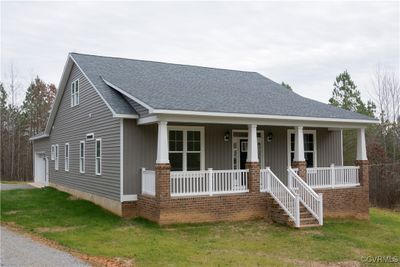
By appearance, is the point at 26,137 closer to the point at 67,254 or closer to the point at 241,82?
the point at 241,82

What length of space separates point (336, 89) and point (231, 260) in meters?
31.5

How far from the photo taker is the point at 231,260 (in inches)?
370

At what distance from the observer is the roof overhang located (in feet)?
43.0

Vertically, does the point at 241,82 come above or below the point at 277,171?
above

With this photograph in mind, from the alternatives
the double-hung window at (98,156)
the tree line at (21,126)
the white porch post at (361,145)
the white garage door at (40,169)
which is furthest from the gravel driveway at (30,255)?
the tree line at (21,126)

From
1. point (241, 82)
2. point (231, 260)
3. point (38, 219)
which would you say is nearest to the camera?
point (231, 260)

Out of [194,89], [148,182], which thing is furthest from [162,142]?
[194,89]

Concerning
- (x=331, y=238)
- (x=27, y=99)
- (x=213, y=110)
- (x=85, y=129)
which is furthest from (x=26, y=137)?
(x=331, y=238)

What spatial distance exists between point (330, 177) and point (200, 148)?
5.00 meters

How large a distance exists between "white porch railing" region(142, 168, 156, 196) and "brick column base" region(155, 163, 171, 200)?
1.85 feet

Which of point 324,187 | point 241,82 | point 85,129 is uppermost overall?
point 241,82

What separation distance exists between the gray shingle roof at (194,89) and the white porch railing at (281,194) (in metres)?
2.23

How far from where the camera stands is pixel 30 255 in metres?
9.34

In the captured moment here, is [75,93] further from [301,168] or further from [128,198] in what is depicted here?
[301,168]
